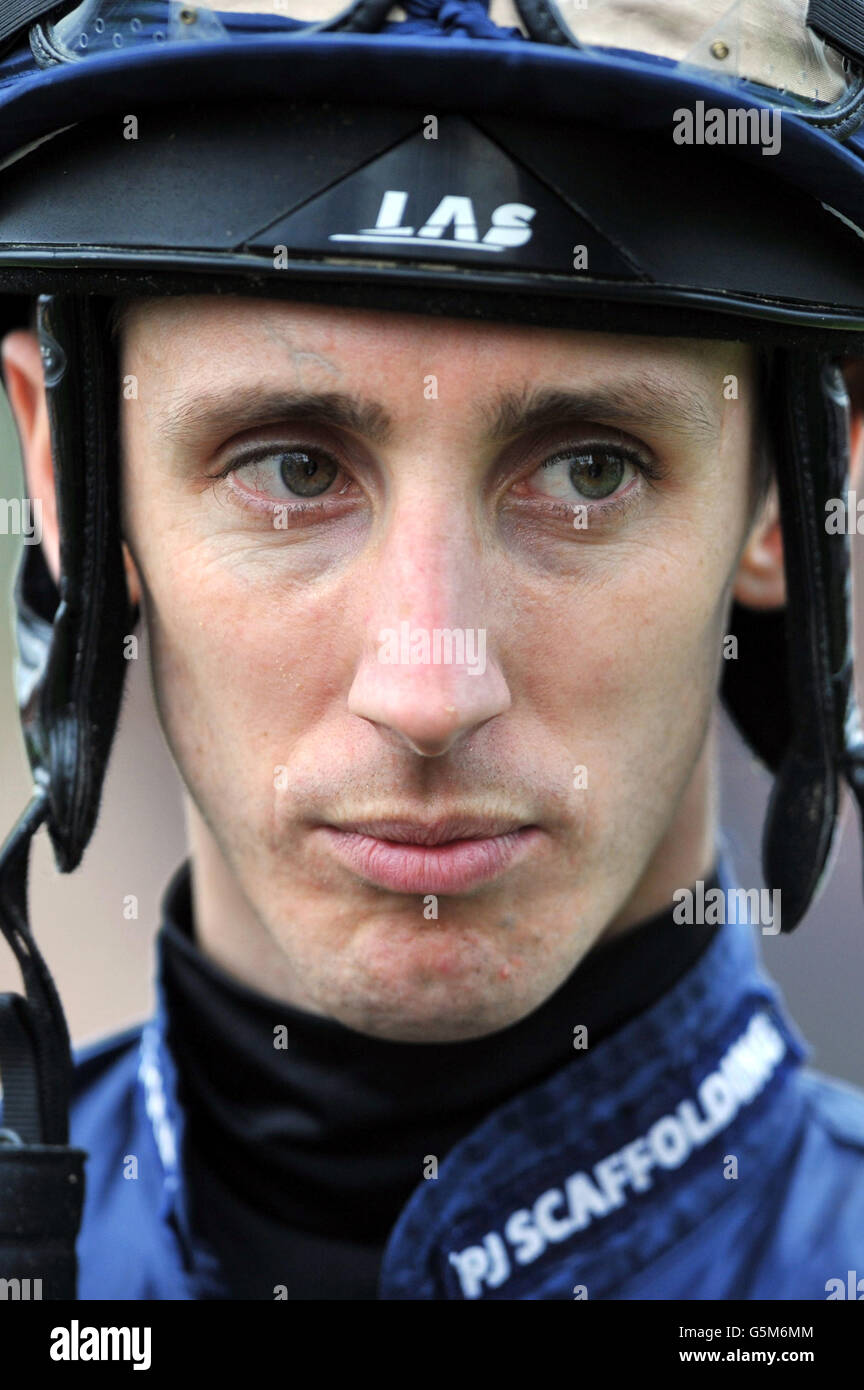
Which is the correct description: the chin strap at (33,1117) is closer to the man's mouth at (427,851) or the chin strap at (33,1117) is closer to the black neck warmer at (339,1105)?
the black neck warmer at (339,1105)

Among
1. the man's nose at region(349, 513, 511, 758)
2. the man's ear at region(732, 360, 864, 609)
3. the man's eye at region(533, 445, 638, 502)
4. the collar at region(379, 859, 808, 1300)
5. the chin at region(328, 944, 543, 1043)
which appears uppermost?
the man's ear at region(732, 360, 864, 609)

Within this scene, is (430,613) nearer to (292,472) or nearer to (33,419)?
(292,472)

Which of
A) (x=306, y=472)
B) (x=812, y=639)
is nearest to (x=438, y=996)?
(x=306, y=472)

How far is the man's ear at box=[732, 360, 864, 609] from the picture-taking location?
2.25m

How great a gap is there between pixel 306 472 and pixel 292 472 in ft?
0.07

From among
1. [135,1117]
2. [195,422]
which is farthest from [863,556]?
[195,422]

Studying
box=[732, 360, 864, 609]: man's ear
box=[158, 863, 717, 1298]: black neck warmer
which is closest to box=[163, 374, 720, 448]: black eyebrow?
box=[732, 360, 864, 609]: man's ear

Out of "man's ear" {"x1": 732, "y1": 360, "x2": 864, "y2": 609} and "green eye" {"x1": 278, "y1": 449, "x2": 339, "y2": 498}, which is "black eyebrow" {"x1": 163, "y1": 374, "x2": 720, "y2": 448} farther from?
"man's ear" {"x1": 732, "y1": 360, "x2": 864, "y2": 609}

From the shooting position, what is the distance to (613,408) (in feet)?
5.89

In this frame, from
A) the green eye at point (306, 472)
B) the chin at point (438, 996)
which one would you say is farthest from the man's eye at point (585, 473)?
the chin at point (438, 996)

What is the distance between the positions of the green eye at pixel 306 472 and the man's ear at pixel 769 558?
0.66 metres

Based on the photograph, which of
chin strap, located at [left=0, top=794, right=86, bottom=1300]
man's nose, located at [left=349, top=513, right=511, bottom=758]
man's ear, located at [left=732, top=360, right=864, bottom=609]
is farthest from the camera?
man's ear, located at [left=732, top=360, right=864, bottom=609]

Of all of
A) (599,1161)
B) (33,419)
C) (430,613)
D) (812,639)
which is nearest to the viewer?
(430,613)
